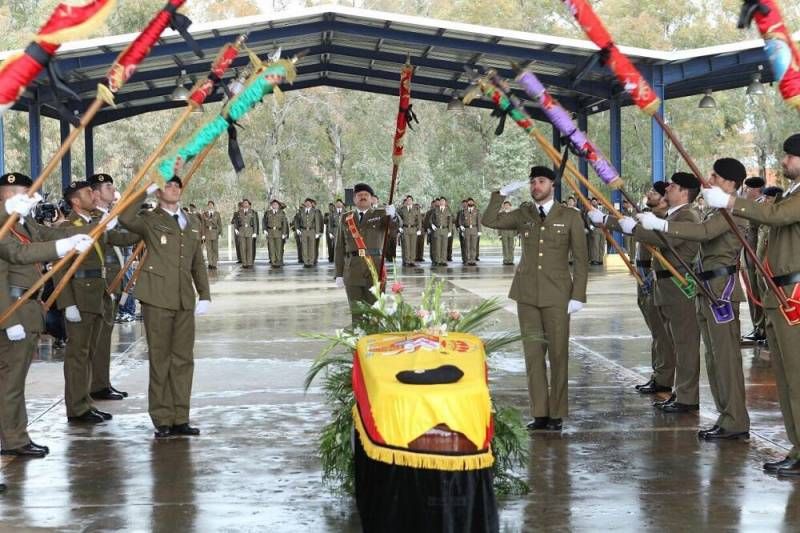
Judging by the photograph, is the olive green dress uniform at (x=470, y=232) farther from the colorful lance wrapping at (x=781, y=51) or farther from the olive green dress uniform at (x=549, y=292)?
the colorful lance wrapping at (x=781, y=51)

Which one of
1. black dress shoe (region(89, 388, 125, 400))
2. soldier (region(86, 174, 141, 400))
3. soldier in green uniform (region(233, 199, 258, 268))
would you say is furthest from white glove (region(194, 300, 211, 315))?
soldier in green uniform (region(233, 199, 258, 268))

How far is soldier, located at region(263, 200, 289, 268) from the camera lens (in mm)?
29281

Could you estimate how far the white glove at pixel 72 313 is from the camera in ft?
26.5

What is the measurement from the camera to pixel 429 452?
459 cm

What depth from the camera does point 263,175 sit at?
4975 centimetres

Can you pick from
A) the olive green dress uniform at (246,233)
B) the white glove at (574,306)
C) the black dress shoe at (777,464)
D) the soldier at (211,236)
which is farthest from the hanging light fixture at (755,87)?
the black dress shoe at (777,464)

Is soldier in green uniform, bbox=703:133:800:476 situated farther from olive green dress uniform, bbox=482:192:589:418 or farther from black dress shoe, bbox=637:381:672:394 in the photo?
black dress shoe, bbox=637:381:672:394

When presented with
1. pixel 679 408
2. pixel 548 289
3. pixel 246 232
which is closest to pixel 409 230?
pixel 246 232

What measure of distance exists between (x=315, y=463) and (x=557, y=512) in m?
1.77

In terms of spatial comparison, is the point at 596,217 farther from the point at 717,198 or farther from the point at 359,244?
the point at 359,244

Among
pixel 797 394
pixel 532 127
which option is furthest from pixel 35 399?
pixel 797 394

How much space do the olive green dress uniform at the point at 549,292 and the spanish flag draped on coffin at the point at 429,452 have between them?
2994mm

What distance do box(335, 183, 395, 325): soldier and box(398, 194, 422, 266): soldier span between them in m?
16.9

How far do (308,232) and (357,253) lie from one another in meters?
18.6
